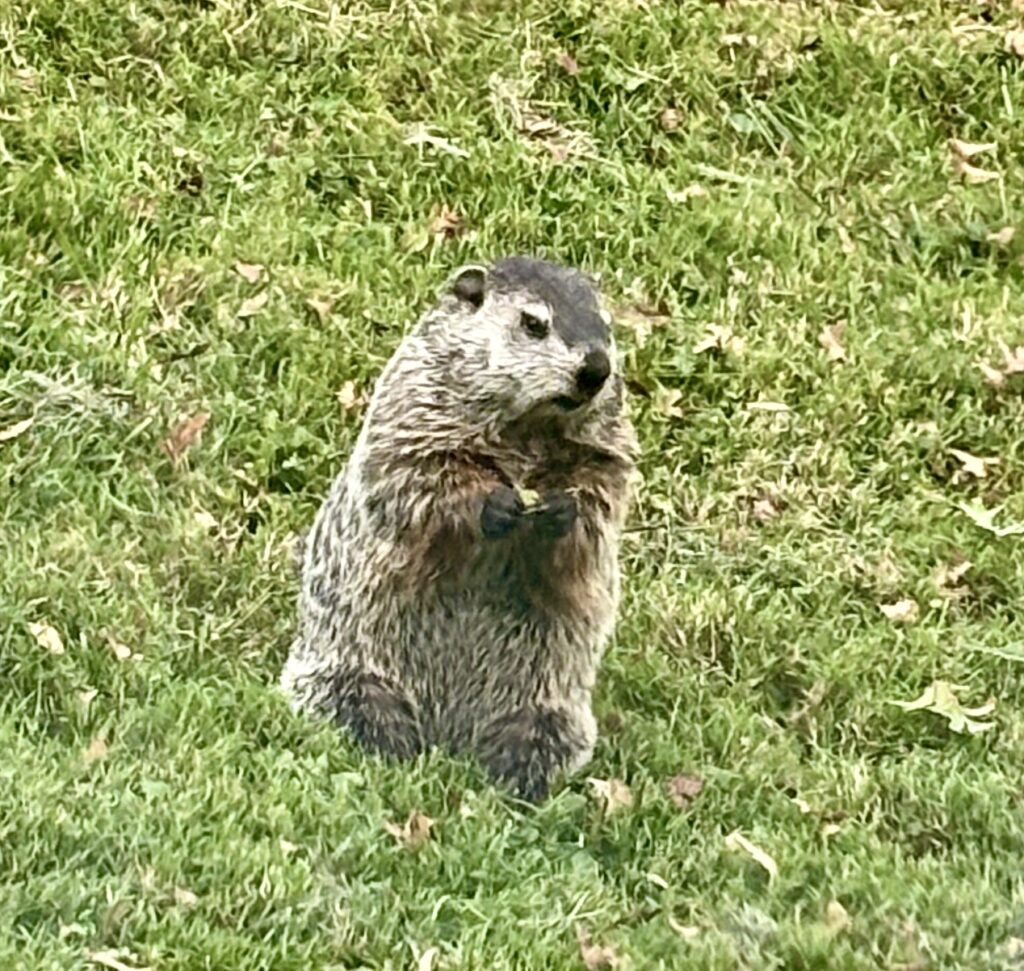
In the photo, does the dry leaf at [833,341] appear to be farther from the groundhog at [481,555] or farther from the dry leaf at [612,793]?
the dry leaf at [612,793]

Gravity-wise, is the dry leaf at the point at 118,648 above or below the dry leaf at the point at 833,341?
below

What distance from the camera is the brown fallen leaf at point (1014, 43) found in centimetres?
911

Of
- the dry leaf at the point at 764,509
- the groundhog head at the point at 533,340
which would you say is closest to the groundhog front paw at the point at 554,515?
the groundhog head at the point at 533,340

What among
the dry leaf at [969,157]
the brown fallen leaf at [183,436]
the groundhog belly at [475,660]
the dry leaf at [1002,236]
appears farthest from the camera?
the dry leaf at [969,157]

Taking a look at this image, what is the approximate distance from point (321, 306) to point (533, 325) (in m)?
2.25

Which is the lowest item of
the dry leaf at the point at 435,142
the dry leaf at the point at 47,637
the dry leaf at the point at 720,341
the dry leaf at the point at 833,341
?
the dry leaf at the point at 47,637

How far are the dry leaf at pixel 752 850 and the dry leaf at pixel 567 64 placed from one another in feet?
14.4

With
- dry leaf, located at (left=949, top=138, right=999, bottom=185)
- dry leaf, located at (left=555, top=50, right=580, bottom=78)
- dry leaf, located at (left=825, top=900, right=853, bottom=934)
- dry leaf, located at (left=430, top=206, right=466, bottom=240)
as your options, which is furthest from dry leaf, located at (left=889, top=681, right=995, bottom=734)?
dry leaf, located at (left=555, top=50, right=580, bottom=78)

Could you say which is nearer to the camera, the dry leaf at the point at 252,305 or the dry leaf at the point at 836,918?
the dry leaf at the point at 836,918

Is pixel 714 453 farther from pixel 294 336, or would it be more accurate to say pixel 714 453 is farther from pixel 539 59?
pixel 539 59

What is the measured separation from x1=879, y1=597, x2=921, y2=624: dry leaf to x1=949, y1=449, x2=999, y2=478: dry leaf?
35.4 inches

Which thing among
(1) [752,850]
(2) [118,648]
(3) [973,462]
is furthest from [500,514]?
(3) [973,462]

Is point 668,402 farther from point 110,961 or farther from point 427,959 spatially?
point 110,961

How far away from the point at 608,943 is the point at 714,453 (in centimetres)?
276
